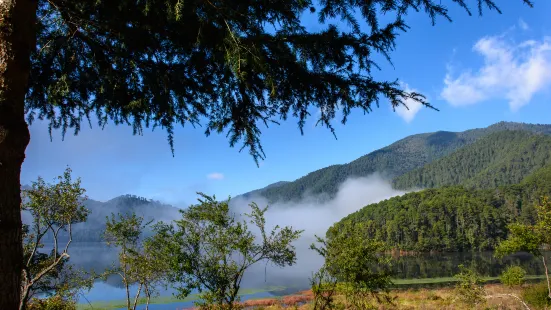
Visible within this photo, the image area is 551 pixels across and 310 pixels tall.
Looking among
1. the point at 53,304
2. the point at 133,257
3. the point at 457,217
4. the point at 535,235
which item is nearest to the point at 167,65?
the point at 53,304

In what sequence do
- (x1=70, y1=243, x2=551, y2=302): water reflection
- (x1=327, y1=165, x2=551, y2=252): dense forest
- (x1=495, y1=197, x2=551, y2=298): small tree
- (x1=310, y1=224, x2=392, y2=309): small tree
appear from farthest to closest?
1. (x1=327, y1=165, x2=551, y2=252): dense forest
2. (x1=70, y1=243, x2=551, y2=302): water reflection
3. (x1=495, y1=197, x2=551, y2=298): small tree
4. (x1=310, y1=224, x2=392, y2=309): small tree

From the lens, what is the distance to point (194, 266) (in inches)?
425

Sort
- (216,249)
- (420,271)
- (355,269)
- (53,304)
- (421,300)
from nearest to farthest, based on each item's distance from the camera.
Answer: (216,249) → (355,269) → (53,304) → (421,300) → (420,271)

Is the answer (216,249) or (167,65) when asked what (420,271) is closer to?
(216,249)

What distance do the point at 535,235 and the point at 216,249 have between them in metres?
15.7

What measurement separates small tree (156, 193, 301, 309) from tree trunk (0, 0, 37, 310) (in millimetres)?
9111

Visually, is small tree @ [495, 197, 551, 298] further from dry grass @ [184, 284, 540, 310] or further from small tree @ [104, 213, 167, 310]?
small tree @ [104, 213, 167, 310]

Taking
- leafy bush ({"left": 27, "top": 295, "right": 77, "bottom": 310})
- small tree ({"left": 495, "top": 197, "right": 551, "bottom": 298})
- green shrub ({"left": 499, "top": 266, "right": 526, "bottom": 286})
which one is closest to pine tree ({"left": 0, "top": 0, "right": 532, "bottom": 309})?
leafy bush ({"left": 27, "top": 295, "right": 77, "bottom": 310})

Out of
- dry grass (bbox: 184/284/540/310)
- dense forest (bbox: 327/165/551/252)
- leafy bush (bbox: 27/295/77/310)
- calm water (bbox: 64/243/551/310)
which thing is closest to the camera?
leafy bush (bbox: 27/295/77/310)

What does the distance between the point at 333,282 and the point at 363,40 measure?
10.6 metres

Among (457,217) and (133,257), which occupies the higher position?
(133,257)

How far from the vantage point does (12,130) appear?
1776mm

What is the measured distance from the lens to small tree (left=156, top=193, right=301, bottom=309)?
10.6 meters

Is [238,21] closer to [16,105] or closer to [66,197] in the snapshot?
[16,105]
